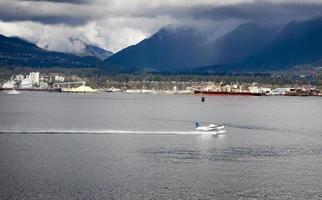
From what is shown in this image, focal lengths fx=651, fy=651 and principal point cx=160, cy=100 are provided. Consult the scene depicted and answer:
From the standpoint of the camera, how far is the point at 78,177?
54.4 metres

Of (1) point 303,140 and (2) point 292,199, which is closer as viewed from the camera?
(2) point 292,199

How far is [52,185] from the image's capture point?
166ft

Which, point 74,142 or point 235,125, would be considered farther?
point 235,125

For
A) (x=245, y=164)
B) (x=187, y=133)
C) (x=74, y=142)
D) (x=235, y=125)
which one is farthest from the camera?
(x=235, y=125)

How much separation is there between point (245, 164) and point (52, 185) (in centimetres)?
2022

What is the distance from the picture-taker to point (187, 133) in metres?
93.8

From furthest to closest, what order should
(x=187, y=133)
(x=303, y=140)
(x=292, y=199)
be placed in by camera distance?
(x=187, y=133)
(x=303, y=140)
(x=292, y=199)

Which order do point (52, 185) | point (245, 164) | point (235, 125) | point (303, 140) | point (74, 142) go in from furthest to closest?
point (235, 125) → point (303, 140) → point (74, 142) → point (245, 164) → point (52, 185)

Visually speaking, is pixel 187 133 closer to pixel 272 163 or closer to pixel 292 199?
pixel 272 163

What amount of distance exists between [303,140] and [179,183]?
3936cm

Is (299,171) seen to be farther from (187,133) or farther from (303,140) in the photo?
(187,133)

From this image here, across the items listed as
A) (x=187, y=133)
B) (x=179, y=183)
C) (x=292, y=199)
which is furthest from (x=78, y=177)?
(x=187, y=133)

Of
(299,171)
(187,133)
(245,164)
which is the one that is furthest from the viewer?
(187,133)

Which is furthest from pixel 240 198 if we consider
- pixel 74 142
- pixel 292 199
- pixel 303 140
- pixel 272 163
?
pixel 303 140
